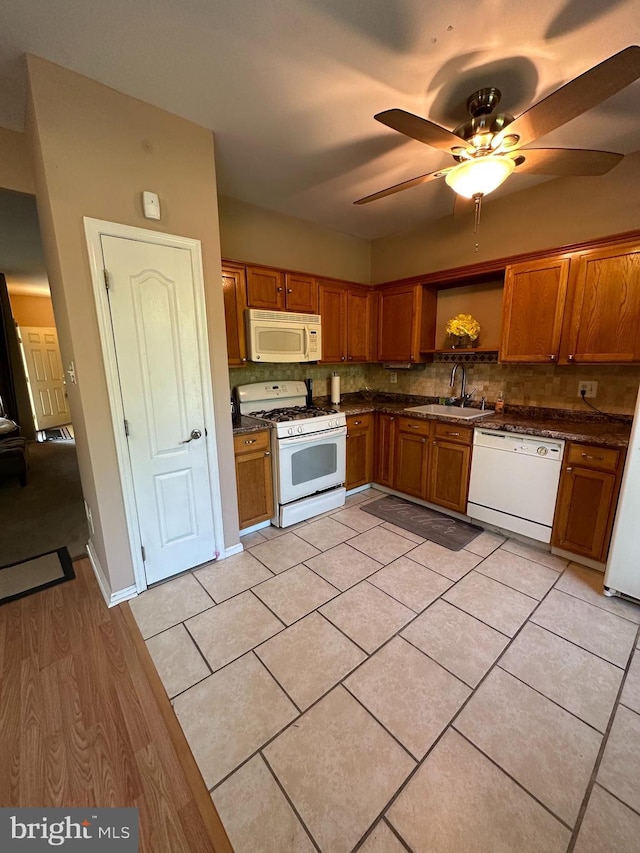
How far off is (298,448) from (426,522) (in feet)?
4.36

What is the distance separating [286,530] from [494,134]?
287 cm

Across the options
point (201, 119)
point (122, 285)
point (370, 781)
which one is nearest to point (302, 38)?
point (201, 119)

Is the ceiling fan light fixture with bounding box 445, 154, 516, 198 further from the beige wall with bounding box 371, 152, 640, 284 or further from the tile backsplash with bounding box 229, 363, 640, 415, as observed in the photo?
the tile backsplash with bounding box 229, 363, 640, 415

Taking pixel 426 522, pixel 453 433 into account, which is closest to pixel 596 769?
pixel 426 522

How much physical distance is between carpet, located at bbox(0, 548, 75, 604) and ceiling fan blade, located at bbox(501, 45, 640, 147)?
3.57 meters

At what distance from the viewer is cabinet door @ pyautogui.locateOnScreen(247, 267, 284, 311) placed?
114 inches

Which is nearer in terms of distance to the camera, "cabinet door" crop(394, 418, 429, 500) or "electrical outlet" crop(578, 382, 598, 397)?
"electrical outlet" crop(578, 382, 598, 397)

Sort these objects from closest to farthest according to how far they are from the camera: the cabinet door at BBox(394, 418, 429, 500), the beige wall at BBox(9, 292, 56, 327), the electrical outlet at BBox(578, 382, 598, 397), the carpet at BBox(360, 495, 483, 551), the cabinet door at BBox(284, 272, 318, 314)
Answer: the electrical outlet at BBox(578, 382, 598, 397) → the carpet at BBox(360, 495, 483, 551) → the cabinet door at BBox(284, 272, 318, 314) → the cabinet door at BBox(394, 418, 429, 500) → the beige wall at BBox(9, 292, 56, 327)

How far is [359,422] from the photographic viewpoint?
11.4 feet

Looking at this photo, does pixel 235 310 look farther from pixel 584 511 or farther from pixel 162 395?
pixel 584 511

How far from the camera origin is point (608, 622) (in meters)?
1.92

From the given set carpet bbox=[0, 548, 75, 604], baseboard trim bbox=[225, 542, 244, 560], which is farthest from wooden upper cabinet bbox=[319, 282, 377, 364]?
carpet bbox=[0, 548, 75, 604]

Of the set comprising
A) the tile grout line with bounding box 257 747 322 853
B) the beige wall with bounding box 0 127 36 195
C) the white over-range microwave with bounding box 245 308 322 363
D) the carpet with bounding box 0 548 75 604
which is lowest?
the tile grout line with bounding box 257 747 322 853

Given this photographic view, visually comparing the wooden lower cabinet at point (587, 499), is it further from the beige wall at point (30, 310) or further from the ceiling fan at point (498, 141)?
the beige wall at point (30, 310)
